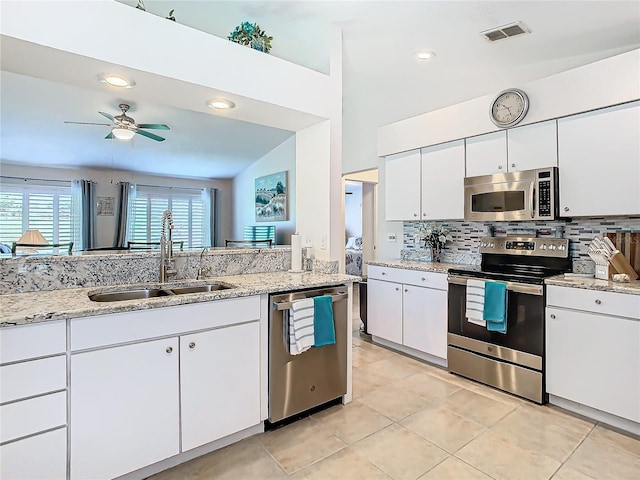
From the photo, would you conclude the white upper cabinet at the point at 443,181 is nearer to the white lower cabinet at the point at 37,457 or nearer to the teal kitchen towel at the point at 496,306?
the teal kitchen towel at the point at 496,306

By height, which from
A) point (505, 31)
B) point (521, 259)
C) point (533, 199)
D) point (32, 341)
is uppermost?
point (505, 31)

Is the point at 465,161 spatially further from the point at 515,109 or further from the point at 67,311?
the point at 67,311

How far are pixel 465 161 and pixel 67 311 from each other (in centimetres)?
309

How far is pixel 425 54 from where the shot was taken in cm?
318

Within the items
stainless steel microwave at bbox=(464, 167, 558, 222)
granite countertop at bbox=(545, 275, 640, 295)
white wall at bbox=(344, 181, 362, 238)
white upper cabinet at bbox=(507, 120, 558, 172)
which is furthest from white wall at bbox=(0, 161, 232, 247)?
white wall at bbox=(344, 181, 362, 238)

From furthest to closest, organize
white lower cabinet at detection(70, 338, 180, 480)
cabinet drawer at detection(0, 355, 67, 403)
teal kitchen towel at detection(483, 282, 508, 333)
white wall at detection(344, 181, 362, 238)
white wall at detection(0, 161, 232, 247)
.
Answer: white wall at detection(344, 181, 362, 238), white wall at detection(0, 161, 232, 247), teal kitchen towel at detection(483, 282, 508, 333), white lower cabinet at detection(70, 338, 180, 480), cabinet drawer at detection(0, 355, 67, 403)

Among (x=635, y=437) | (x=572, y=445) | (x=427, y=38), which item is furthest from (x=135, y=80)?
(x=635, y=437)

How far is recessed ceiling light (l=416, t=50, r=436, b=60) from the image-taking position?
313 centimetres

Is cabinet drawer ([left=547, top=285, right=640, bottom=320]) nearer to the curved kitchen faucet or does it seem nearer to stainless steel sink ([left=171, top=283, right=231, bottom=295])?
stainless steel sink ([left=171, top=283, right=231, bottom=295])

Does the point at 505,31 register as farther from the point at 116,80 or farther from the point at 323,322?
the point at 116,80

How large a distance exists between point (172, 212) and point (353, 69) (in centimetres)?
291

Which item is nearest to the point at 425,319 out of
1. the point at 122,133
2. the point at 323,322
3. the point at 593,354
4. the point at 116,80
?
the point at 593,354

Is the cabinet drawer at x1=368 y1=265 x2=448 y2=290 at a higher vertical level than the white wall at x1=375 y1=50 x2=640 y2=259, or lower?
lower

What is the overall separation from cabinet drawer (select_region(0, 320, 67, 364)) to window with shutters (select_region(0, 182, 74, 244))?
3.46 m
